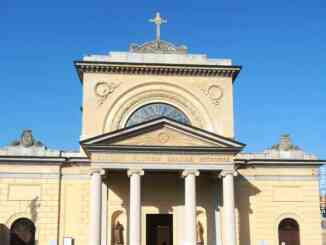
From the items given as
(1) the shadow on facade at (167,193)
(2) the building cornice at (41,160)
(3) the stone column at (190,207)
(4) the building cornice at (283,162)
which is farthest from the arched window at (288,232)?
(2) the building cornice at (41,160)

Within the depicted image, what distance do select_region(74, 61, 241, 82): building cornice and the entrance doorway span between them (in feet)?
30.0

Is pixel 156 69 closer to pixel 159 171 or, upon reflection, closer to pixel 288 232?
pixel 159 171

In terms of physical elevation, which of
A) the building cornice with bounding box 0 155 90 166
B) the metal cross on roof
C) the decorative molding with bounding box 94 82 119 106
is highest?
the metal cross on roof

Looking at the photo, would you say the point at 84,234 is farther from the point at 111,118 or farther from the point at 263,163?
the point at 263,163

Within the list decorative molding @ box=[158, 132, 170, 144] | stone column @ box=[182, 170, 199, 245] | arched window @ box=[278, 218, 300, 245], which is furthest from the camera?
arched window @ box=[278, 218, 300, 245]

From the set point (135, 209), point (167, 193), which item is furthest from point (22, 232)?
point (167, 193)

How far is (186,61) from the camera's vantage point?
113 ft

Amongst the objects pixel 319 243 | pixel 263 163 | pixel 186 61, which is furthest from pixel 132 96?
pixel 319 243

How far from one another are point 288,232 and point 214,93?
32.8ft

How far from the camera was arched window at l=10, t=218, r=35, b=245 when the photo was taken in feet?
103

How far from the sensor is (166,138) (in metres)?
29.8

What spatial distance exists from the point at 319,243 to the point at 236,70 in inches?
478

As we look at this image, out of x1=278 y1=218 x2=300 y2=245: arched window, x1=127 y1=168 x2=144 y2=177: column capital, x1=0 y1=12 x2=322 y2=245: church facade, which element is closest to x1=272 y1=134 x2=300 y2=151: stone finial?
x1=0 y1=12 x2=322 y2=245: church facade

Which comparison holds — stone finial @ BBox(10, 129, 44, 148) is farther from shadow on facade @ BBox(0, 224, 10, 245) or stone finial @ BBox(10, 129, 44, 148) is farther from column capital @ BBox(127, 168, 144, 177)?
column capital @ BBox(127, 168, 144, 177)
